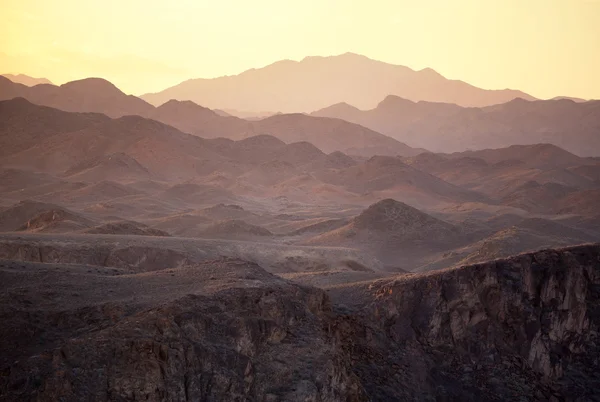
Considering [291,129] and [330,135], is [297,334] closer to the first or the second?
[291,129]

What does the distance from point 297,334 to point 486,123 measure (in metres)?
128

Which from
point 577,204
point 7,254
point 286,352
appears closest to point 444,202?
point 577,204

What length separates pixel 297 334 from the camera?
1305cm

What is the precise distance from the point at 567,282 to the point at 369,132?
318 feet

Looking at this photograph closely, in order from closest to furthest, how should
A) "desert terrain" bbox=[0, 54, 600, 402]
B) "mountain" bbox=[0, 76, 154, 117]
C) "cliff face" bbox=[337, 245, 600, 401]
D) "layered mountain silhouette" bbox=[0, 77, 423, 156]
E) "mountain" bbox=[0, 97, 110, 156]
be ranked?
"desert terrain" bbox=[0, 54, 600, 402]
"cliff face" bbox=[337, 245, 600, 401]
"mountain" bbox=[0, 97, 110, 156]
"mountain" bbox=[0, 76, 154, 117]
"layered mountain silhouette" bbox=[0, 77, 423, 156]

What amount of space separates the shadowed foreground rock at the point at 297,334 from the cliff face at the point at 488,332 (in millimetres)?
29

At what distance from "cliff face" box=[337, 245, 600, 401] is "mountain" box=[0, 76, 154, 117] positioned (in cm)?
9354

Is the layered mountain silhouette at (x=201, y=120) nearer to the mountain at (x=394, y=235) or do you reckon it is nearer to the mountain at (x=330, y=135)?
the mountain at (x=330, y=135)

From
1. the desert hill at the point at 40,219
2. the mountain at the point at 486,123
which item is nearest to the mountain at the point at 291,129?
the mountain at the point at 486,123

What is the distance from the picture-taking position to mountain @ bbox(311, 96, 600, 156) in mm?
118312

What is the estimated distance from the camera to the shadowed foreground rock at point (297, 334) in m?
10.9

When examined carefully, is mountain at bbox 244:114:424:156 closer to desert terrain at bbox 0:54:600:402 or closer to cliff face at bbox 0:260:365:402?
desert terrain at bbox 0:54:600:402

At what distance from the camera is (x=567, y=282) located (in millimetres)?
16156

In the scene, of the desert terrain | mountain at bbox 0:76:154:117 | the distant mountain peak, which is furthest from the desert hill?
the distant mountain peak
